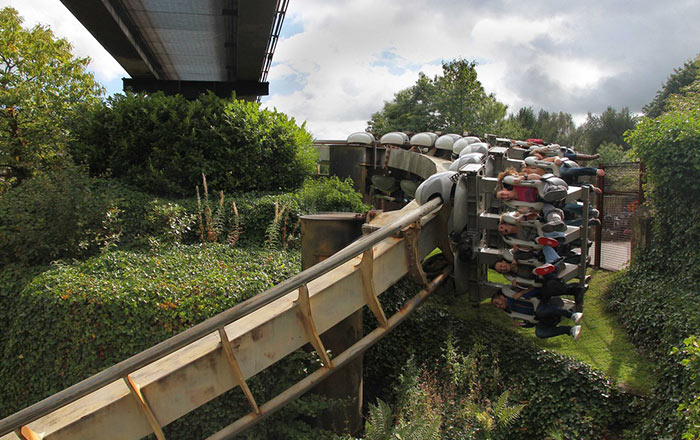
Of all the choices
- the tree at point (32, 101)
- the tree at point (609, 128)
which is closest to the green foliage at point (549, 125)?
the tree at point (609, 128)

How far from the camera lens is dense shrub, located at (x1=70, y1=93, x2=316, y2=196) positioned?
973 centimetres

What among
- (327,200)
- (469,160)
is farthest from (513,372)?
(327,200)

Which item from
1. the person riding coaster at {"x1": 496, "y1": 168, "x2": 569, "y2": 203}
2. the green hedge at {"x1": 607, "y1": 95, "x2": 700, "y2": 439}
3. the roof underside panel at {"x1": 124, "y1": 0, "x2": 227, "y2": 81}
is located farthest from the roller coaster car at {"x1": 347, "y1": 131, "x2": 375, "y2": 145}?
the person riding coaster at {"x1": 496, "y1": 168, "x2": 569, "y2": 203}

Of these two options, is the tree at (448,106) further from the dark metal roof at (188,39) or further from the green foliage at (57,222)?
the green foliage at (57,222)

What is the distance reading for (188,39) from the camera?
14578mm

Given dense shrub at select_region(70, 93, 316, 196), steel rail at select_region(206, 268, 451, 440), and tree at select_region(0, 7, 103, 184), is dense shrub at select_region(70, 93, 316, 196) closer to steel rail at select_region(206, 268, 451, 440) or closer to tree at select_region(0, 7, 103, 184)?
tree at select_region(0, 7, 103, 184)

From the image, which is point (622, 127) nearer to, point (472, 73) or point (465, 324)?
point (472, 73)

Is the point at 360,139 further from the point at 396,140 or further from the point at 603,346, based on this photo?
the point at 603,346

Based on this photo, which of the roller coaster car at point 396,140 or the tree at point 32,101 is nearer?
the tree at point 32,101

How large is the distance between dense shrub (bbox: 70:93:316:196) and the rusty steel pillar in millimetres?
4058

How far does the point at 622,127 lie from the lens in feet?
160

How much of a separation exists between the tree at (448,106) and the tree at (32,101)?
23.8 metres

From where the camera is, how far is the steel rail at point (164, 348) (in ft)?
11.6

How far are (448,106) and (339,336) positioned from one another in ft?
98.0
